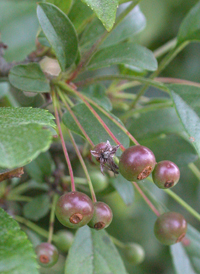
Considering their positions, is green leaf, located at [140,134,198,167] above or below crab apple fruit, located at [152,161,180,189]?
below

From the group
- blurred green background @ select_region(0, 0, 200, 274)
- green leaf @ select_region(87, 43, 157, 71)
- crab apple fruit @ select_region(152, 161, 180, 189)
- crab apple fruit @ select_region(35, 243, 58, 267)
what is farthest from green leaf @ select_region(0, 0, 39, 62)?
crab apple fruit @ select_region(152, 161, 180, 189)

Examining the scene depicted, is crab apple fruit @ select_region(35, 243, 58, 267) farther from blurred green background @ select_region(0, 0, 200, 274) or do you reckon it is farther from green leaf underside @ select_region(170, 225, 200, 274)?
blurred green background @ select_region(0, 0, 200, 274)

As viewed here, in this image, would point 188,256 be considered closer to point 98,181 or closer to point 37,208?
point 98,181

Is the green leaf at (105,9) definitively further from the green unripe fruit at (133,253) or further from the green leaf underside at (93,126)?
the green unripe fruit at (133,253)

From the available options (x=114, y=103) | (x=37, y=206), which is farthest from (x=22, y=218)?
(x=114, y=103)

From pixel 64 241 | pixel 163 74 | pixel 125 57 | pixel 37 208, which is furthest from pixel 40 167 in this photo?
pixel 163 74
